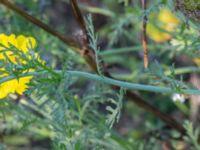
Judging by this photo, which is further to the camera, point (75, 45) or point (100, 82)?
point (75, 45)

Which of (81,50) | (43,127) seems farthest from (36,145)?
(81,50)

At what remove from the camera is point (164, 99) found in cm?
214

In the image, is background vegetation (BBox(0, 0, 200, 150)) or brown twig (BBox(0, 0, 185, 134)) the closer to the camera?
background vegetation (BBox(0, 0, 200, 150))

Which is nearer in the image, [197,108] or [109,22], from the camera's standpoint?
[197,108]

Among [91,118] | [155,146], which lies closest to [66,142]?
[91,118]

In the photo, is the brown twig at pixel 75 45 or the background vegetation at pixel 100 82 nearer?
the background vegetation at pixel 100 82

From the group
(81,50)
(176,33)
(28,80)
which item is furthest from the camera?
(176,33)

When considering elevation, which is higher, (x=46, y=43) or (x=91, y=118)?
A: (x=46, y=43)

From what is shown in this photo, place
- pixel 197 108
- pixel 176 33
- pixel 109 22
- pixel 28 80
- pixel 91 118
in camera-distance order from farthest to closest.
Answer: pixel 109 22
pixel 197 108
pixel 91 118
pixel 176 33
pixel 28 80

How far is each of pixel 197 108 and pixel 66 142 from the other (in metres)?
1.00

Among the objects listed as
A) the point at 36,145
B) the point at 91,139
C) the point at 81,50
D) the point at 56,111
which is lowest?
the point at 36,145

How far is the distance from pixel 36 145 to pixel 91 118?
26.3 inches

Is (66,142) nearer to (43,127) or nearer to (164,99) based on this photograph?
(43,127)

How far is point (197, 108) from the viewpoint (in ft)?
6.62
